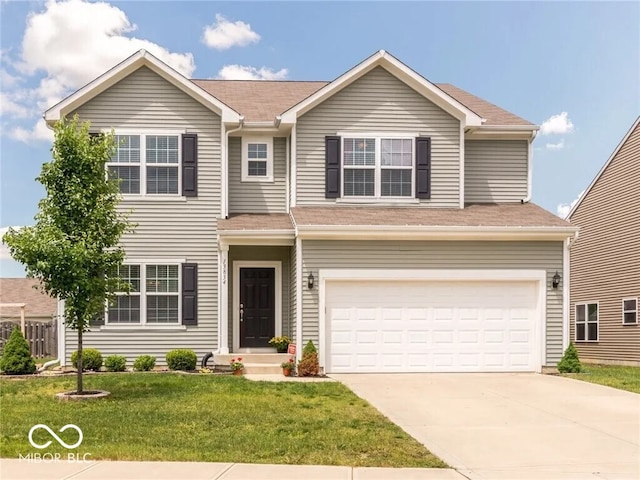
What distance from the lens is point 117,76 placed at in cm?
1764

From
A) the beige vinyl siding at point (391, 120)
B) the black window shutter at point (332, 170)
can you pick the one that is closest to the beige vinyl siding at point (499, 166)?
the beige vinyl siding at point (391, 120)

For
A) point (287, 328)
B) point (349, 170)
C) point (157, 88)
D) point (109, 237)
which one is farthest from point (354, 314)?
point (157, 88)

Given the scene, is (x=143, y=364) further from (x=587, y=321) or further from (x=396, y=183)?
(x=587, y=321)

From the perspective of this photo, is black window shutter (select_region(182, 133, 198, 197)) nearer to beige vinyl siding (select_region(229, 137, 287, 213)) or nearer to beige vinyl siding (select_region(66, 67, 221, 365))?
beige vinyl siding (select_region(66, 67, 221, 365))

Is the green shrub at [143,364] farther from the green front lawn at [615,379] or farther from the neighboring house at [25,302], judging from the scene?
the neighboring house at [25,302]

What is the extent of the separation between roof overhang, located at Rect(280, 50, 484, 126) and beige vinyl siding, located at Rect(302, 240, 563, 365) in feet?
11.1

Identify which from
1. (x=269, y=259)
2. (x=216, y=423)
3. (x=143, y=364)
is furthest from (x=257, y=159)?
(x=216, y=423)

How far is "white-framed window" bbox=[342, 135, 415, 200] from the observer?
17875mm

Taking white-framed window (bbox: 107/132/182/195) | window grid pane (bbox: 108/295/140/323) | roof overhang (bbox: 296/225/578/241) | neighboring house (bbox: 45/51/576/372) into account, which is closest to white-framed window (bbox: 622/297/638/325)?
neighboring house (bbox: 45/51/576/372)

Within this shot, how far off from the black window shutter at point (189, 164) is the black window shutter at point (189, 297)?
193 cm

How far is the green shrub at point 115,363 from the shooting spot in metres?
16.6

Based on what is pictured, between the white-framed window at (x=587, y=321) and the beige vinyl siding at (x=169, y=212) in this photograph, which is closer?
the beige vinyl siding at (x=169, y=212)

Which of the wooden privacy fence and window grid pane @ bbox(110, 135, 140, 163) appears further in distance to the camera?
the wooden privacy fence

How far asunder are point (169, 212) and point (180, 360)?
3579mm
